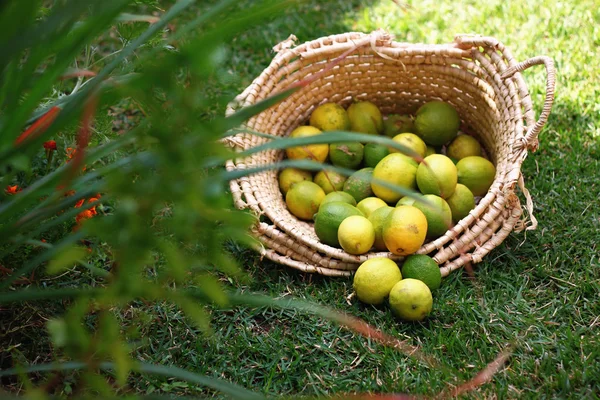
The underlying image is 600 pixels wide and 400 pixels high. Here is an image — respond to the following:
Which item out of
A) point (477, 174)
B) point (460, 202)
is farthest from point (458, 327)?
point (477, 174)

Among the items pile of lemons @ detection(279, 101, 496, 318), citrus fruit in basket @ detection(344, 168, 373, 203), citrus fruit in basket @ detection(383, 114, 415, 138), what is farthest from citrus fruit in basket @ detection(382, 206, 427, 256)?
citrus fruit in basket @ detection(383, 114, 415, 138)

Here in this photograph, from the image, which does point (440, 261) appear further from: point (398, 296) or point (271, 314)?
point (271, 314)

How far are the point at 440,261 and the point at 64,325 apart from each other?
995 mm

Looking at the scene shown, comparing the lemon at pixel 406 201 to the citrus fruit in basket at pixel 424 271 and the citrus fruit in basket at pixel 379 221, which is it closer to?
the citrus fruit in basket at pixel 379 221

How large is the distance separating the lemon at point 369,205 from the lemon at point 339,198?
3cm

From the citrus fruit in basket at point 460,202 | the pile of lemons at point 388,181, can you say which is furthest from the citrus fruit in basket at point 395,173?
the citrus fruit in basket at point 460,202

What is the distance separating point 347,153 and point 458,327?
1.99 ft

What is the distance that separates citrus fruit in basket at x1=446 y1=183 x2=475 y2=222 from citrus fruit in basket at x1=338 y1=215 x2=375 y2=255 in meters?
0.25

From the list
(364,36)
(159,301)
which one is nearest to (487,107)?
(364,36)

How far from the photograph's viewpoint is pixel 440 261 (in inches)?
61.4

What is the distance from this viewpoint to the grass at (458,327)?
1.35 m

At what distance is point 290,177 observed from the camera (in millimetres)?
1829

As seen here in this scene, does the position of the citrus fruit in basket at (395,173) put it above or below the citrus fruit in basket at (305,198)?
above

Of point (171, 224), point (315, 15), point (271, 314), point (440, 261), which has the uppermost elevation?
point (171, 224)
